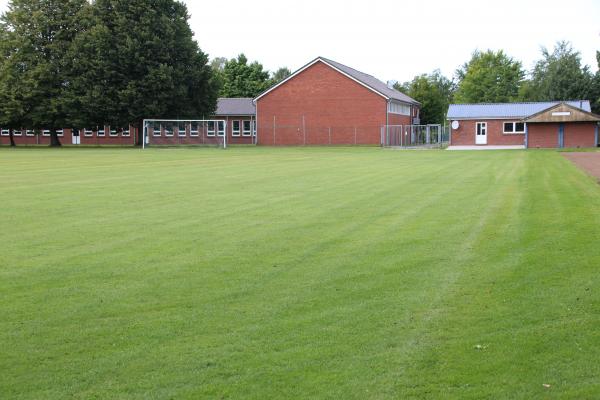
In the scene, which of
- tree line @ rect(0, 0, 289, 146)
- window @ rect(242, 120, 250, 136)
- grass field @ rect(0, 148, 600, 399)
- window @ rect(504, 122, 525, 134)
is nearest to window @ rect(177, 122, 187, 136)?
tree line @ rect(0, 0, 289, 146)

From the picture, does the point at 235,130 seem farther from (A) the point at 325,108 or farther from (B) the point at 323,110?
(A) the point at 325,108

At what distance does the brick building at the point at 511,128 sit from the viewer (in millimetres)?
56875

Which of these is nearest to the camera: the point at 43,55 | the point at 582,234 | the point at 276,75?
the point at 582,234

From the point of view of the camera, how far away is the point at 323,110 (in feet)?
218

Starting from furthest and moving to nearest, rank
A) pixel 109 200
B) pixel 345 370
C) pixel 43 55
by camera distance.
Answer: pixel 43 55 → pixel 109 200 → pixel 345 370

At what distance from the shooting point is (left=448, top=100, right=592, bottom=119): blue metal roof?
6279cm

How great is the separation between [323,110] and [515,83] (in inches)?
2070

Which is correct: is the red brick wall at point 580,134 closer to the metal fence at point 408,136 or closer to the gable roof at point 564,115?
the gable roof at point 564,115

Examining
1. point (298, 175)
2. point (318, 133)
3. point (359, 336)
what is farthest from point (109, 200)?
point (318, 133)

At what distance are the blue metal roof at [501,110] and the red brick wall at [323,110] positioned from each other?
720 centimetres

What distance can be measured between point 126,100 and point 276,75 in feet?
255

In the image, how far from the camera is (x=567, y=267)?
8711 millimetres

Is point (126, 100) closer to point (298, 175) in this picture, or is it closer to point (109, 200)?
point (298, 175)

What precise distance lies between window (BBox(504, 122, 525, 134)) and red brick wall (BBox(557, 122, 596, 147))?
622 cm
